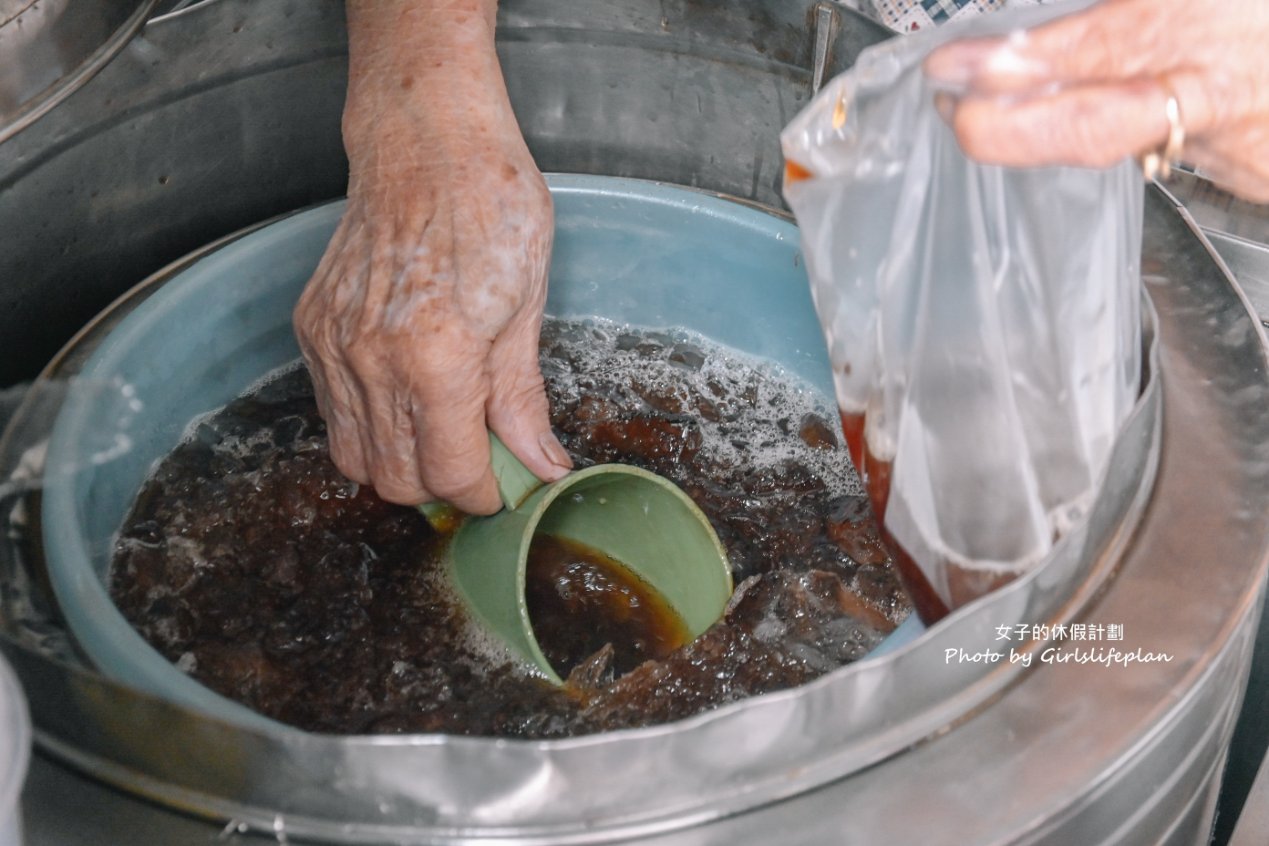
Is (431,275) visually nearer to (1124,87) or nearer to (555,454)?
(555,454)

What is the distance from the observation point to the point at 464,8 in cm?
88

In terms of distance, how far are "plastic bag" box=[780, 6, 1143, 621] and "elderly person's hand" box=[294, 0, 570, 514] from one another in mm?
234

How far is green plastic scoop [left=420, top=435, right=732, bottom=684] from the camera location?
0.80 metres

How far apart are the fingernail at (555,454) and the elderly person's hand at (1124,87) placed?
0.46 meters

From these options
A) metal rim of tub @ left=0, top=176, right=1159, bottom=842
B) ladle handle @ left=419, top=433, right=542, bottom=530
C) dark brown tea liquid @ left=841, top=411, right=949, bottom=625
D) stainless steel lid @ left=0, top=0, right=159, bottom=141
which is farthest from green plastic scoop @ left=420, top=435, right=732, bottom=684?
stainless steel lid @ left=0, top=0, right=159, bottom=141

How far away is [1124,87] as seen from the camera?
0.48 metres

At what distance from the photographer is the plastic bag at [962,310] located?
2.16ft

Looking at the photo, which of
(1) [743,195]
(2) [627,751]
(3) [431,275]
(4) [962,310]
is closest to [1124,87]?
(4) [962,310]

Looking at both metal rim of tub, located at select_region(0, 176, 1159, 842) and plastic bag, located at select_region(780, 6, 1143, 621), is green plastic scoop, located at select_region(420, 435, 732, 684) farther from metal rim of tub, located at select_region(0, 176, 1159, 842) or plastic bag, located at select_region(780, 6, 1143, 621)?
metal rim of tub, located at select_region(0, 176, 1159, 842)

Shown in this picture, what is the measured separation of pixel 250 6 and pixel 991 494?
2.48ft

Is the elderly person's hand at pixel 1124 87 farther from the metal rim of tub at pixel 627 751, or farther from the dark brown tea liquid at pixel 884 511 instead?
the dark brown tea liquid at pixel 884 511

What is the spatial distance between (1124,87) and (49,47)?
0.52 metres

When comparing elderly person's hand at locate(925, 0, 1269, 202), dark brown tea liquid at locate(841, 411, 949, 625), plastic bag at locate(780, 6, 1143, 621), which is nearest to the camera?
elderly person's hand at locate(925, 0, 1269, 202)

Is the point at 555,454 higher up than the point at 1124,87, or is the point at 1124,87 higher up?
the point at 1124,87
